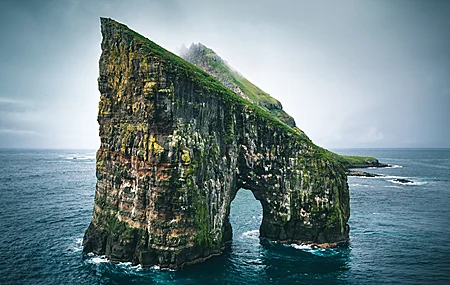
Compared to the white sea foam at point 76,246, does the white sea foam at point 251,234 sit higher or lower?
higher

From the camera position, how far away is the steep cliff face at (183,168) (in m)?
43.8

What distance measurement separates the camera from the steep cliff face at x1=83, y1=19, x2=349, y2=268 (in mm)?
43844

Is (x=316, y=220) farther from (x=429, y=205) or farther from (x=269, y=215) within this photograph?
(x=429, y=205)

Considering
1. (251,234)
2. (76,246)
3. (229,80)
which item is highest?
(229,80)

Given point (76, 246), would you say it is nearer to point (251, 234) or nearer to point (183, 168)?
point (183, 168)

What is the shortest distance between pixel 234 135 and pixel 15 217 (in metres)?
50.9

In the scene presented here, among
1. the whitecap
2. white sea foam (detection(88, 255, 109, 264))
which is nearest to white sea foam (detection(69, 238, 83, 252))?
the whitecap

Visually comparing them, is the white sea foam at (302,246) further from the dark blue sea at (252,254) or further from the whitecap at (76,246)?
the whitecap at (76,246)

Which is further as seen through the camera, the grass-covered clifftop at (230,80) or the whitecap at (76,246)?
the grass-covered clifftop at (230,80)

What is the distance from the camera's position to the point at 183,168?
4434 centimetres

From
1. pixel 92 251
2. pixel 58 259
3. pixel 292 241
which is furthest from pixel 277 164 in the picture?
pixel 58 259

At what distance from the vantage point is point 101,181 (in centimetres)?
5041

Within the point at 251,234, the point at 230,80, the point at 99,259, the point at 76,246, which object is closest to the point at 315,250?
the point at 251,234

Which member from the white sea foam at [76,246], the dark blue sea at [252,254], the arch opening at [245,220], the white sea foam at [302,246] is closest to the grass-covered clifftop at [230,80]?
the arch opening at [245,220]
